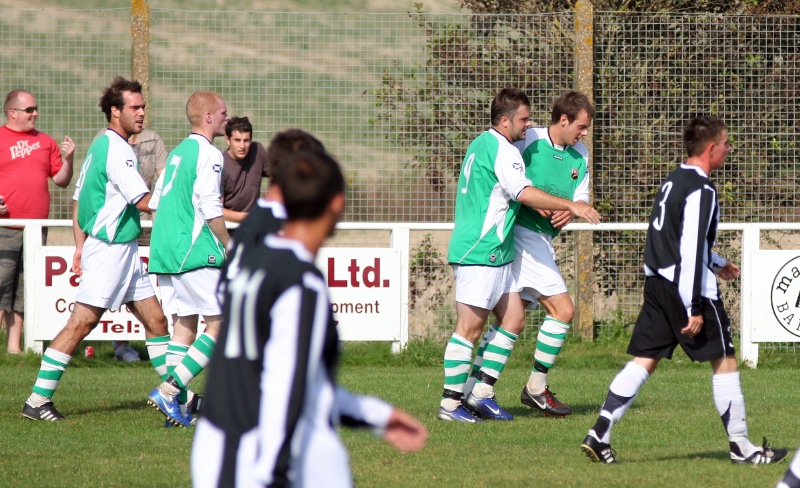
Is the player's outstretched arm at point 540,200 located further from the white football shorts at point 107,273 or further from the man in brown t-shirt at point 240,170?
the man in brown t-shirt at point 240,170

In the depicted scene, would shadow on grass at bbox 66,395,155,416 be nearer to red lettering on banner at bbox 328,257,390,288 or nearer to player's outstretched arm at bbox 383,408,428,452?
red lettering on banner at bbox 328,257,390,288

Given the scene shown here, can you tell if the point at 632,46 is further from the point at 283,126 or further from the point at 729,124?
the point at 283,126

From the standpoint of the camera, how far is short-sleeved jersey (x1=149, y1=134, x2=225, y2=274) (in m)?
7.82

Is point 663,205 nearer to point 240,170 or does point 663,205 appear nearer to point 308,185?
point 308,185

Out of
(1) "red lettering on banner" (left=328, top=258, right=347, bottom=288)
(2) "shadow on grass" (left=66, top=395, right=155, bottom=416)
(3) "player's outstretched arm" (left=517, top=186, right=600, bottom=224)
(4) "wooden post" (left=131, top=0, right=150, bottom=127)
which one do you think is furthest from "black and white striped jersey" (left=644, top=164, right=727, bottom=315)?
(4) "wooden post" (left=131, top=0, right=150, bottom=127)

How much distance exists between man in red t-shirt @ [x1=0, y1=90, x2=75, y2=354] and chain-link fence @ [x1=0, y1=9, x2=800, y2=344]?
91cm

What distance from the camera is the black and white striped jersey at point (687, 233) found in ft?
20.8

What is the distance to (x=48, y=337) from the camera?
11539 mm

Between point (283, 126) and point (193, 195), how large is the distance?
510 centimetres

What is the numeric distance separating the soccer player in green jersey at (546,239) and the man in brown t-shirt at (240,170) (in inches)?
114

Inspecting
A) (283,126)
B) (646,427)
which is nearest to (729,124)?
(283,126)

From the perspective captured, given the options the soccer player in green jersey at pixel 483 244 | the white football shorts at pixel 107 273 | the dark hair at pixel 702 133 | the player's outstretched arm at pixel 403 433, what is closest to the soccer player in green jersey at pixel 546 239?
the soccer player in green jersey at pixel 483 244

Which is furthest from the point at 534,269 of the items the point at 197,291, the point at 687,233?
the point at 197,291

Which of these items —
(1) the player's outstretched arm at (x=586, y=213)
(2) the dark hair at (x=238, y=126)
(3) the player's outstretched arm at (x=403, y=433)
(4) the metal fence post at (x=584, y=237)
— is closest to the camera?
(3) the player's outstretched arm at (x=403, y=433)
